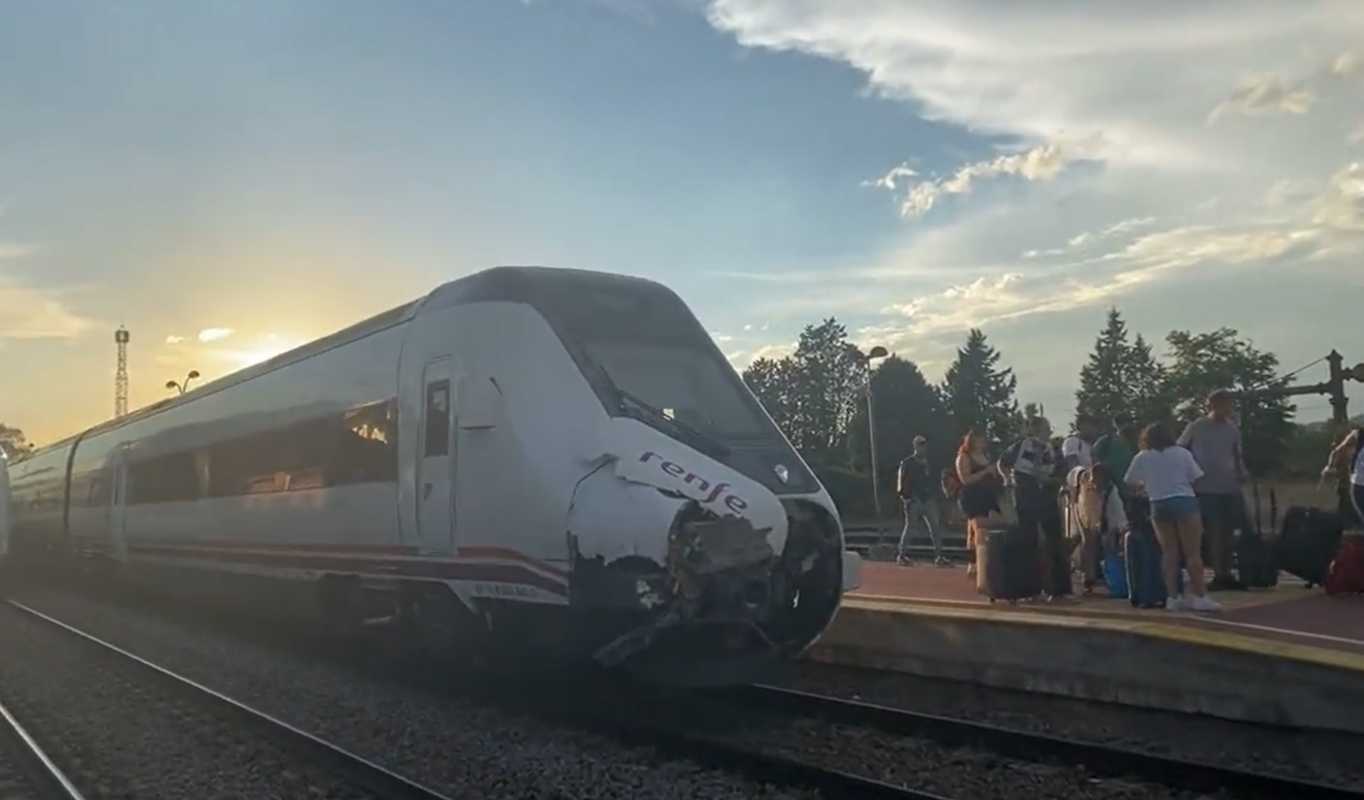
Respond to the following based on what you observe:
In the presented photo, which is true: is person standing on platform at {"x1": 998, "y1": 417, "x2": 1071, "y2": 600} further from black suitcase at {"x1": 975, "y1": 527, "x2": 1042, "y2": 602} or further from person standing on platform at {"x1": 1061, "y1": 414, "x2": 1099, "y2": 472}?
person standing on platform at {"x1": 1061, "y1": 414, "x2": 1099, "y2": 472}

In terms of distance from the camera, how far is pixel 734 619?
8094 mm

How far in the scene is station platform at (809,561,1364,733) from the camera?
727 centimetres

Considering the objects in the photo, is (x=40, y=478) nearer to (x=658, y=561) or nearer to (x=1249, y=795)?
(x=658, y=561)

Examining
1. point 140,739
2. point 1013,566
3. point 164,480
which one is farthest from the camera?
point 164,480

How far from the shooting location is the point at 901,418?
7381cm

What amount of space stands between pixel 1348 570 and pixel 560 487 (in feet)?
22.6

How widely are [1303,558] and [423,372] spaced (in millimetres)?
8096

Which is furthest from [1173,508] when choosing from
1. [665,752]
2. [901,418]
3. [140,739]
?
[901,418]

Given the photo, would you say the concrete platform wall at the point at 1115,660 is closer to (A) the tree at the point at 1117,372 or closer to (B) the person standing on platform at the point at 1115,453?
(B) the person standing on platform at the point at 1115,453

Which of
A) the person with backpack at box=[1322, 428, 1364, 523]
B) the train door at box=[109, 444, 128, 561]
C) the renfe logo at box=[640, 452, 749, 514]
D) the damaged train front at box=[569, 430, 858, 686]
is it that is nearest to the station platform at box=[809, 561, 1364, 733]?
the person with backpack at box=[1322, 428, 1364, 523]

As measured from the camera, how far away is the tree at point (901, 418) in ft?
237

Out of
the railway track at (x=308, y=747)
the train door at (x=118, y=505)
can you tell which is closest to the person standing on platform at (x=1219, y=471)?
the railway track at (x=308, y=747)

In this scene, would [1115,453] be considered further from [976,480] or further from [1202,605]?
[1202,605]

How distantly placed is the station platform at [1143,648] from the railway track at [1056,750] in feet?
3.22
